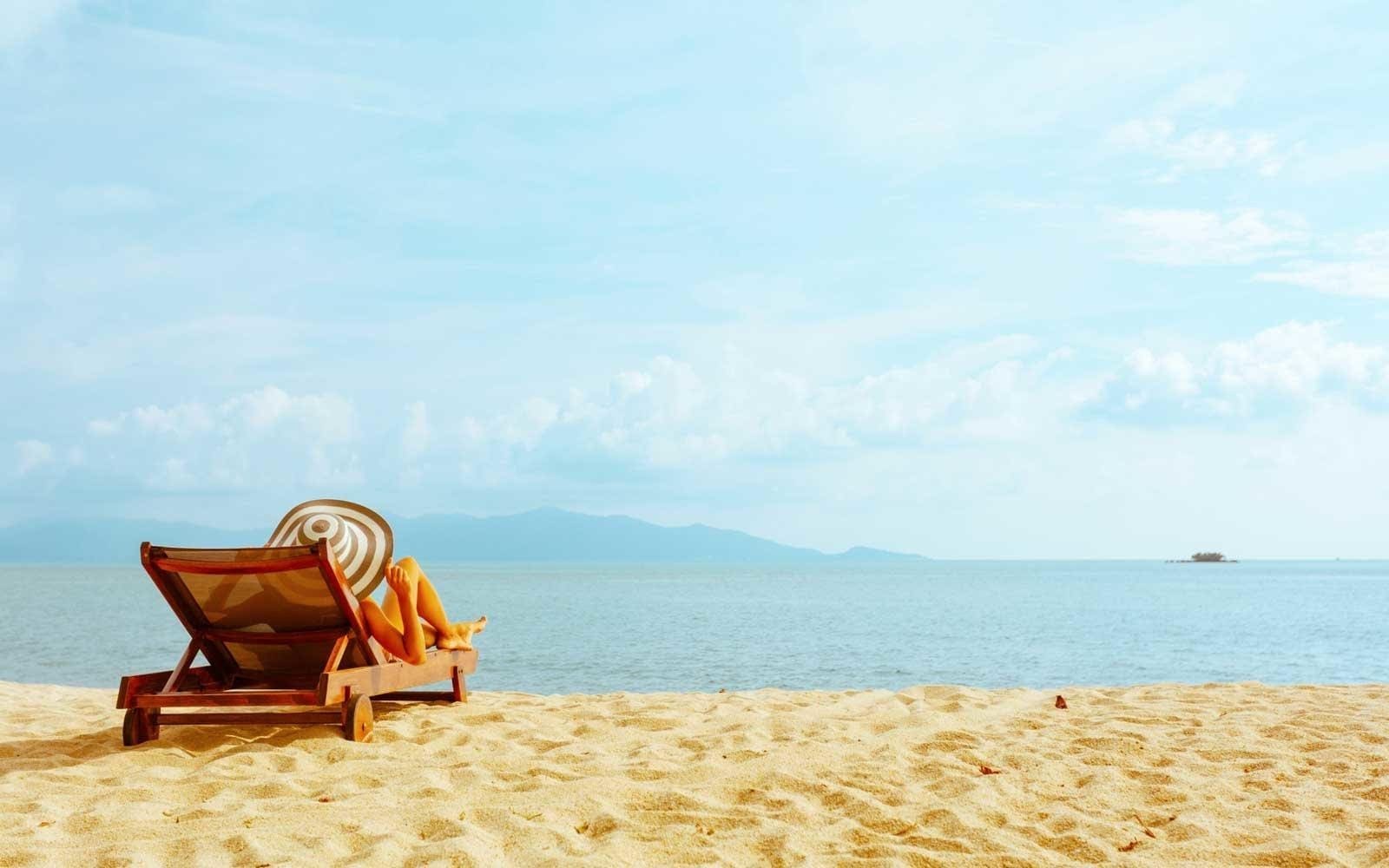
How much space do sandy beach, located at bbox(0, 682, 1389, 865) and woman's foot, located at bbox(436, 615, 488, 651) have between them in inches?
19.8

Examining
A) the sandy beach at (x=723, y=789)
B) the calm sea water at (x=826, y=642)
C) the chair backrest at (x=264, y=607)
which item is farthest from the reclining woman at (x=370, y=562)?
the calm sea water at (x=826, y=642)

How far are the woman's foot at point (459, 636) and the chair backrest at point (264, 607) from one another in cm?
93

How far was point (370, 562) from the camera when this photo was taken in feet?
23.7

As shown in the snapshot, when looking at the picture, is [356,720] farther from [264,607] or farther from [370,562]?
[370,562]

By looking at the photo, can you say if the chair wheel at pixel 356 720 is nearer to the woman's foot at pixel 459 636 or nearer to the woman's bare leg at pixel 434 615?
the woman's bare leg at pixel 434 615

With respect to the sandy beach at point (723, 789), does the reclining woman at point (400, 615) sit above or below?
above

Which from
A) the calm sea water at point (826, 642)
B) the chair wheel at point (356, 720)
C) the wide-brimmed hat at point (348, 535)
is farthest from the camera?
the calm sea water at point (826, 642)

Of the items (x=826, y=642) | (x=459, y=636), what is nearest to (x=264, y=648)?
(x=459, y=636)

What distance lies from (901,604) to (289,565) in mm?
51299

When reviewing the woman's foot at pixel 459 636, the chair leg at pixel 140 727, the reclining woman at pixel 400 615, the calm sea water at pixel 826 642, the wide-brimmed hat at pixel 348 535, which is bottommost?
the calm sea water at pixel 826 642

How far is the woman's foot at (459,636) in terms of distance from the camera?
7883 millimetres

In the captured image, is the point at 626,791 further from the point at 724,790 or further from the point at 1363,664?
the point at 1363,664

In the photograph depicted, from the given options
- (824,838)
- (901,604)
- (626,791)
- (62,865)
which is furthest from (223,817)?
(901,604)

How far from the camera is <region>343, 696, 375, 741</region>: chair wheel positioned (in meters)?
6.46
